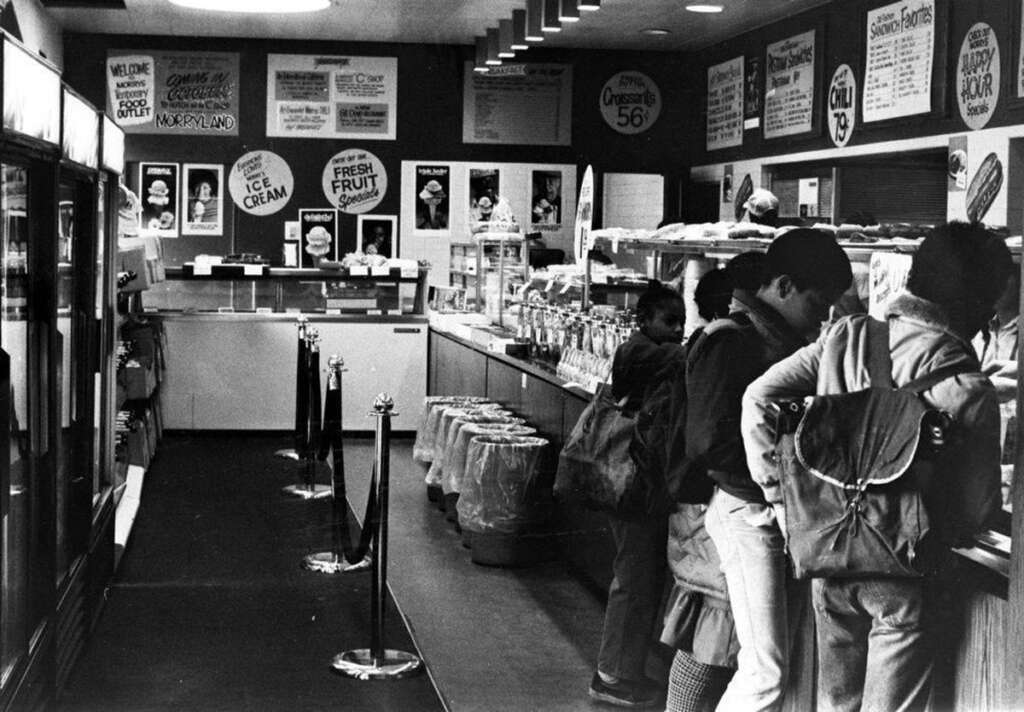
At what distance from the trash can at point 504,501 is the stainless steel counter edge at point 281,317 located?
396 cm

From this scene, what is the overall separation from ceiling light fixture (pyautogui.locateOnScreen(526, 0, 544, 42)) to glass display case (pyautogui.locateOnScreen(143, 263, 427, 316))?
1.94 meters

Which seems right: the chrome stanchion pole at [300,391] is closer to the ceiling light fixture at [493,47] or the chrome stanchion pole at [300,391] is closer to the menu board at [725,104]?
the ceiling light fixture at [493,47]

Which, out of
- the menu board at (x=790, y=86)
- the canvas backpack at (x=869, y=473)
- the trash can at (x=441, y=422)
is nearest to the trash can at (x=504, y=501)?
the trash can at (x=441, y=422)

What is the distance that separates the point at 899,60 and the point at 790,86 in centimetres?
182

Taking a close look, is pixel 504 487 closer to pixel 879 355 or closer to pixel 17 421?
pixel 17 421

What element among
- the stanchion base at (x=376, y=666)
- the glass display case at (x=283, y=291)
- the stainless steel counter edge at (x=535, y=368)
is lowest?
the stanchion base at (x=376, y=666)

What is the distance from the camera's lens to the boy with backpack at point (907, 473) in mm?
2791

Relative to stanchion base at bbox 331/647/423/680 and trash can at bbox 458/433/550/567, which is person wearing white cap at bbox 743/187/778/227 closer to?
trash can at bbox 458/433/550/567

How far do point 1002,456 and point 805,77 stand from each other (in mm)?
7425

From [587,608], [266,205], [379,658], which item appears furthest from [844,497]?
[266,205]

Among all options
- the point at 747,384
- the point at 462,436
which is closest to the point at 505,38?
the point at 462,436

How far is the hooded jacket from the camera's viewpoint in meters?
2.76

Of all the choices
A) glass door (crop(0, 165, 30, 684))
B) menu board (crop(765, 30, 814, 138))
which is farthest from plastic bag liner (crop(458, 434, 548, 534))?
menu board (crop(765, 30, 814, 138))

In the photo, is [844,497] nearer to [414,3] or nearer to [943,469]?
[943,469]
